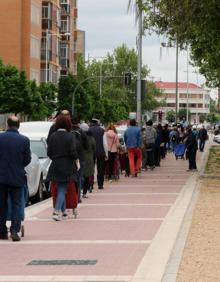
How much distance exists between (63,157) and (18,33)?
6439 centimetres

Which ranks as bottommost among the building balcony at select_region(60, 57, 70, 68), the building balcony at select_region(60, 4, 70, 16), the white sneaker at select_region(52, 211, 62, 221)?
the white sneaker at select_region(52, 211, 62, 221)

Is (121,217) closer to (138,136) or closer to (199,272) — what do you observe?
(199,272)

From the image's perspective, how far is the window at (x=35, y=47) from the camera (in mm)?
81294

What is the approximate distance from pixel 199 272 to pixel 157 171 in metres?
23.8

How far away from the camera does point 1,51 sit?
78688mm

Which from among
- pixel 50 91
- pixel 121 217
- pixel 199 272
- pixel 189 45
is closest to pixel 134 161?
pixel 189 45

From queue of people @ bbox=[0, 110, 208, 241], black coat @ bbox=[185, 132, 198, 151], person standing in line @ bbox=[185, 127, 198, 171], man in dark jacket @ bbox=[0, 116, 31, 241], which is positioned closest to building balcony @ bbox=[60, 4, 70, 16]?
person standing in line @ bbox=[185, 127, 198, 171]

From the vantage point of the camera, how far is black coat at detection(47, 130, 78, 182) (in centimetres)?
1531

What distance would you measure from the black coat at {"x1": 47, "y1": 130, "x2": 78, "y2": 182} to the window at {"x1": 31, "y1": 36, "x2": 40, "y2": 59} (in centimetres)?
6633

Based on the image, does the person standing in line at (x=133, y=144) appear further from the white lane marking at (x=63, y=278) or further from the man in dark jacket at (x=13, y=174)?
the white lane marking at (x=63, y=278)

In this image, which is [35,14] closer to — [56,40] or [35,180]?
[56,40]

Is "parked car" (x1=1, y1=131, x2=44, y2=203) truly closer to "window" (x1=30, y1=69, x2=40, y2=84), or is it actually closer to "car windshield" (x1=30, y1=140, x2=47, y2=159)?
"car windshield" (x1=30, y1=140, x2=47, y2=159)

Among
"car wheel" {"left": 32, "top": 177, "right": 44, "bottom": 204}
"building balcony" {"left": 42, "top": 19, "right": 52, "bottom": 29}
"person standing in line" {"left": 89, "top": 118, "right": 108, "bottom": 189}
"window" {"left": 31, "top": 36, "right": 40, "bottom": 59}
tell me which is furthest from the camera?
"building balcony" {"left": 42, "top": 19, "right": 52, "bottom": 29}

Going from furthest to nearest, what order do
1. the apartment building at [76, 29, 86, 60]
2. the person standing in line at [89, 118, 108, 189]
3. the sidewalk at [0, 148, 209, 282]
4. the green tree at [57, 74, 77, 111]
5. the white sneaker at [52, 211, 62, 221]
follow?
the apartment building at [76, 29, 86, 60] → the green tree at [57, 74, 77, 111] → the person standing in line at [89, 118, 108, 189] → the white sneaker at [52, 211, 62, 221] → the sidewalk at [0, 148, 209, 282]
